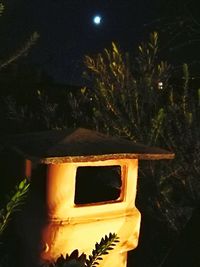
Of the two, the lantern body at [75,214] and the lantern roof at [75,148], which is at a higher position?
the lantern roof at [75,148]

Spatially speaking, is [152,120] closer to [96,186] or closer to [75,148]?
[96,186]

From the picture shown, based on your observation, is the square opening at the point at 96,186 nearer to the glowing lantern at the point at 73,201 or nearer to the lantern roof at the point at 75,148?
the glowing lantern at the point at 73,201

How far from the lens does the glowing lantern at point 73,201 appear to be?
2979mm

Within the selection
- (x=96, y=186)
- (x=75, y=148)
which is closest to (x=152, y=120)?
(x=96, y=186)

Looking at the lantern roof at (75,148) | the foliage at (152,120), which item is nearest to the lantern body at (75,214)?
the lantern roof at (75,148)

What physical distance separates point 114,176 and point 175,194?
175 centimetres

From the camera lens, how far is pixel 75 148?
2982mm

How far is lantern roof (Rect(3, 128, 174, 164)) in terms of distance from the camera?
9.34 feet

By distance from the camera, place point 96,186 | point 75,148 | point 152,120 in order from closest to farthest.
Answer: point 75,148 → point 96,186 → point 152,120

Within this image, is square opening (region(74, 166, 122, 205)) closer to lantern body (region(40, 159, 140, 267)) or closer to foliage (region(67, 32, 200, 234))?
lantern body (region(40, 159, 140, 267))

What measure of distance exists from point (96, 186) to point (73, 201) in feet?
3.24

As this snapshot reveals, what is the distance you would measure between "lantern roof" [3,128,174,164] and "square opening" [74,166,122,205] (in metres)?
0.74

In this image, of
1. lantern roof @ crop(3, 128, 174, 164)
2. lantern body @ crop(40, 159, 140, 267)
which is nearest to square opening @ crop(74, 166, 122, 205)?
lantern body @ crop(40, 159, 140, 267)

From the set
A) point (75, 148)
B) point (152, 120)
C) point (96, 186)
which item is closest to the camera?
point (75, 148)
